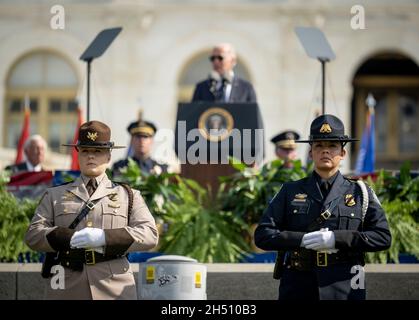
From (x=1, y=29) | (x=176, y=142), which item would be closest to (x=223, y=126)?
(x=176, y=142)

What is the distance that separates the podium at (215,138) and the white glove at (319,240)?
4457 millimetres

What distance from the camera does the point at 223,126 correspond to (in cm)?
1145

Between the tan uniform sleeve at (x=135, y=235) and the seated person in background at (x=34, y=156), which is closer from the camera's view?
the tan uniform sleeve at (x=135, y=235)

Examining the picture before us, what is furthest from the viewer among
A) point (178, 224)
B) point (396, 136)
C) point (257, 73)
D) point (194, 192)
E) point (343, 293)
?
point (396, 136)

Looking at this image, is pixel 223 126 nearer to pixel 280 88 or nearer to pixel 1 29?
pixel 280 88

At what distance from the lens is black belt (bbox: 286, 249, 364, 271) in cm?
684

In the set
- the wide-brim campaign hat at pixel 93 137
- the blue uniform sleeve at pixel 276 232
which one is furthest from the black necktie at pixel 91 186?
the blue uniform sleeve at pixel 276 232

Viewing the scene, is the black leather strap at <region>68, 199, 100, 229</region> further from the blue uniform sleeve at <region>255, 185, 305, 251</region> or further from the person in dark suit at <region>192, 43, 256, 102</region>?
the person in dark suit at <region>192, 43, 256, 102</region>

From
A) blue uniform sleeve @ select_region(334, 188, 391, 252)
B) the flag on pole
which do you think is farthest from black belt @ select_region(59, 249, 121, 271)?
the flag on pole

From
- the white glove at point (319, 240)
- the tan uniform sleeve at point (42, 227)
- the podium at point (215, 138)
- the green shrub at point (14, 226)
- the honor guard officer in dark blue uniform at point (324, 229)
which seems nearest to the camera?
the white glove at point (319, 240)

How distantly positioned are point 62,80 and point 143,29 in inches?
101

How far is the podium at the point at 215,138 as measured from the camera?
11289mm

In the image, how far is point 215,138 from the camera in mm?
11375

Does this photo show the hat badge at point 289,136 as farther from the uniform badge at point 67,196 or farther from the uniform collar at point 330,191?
the uniform badge at point 67,196
